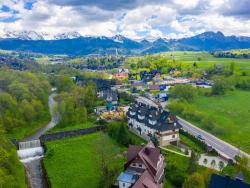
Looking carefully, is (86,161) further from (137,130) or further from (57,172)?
(137,130)

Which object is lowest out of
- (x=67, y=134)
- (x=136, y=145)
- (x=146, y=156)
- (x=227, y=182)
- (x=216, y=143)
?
(x=216, y=143)

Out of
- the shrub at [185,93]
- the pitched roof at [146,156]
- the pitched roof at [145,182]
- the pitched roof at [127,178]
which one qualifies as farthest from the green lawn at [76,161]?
the shrub at [185,93]

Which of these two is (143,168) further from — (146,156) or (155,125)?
(155,125)

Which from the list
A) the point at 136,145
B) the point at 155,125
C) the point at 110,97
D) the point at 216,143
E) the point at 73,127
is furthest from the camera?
the point at 110,97

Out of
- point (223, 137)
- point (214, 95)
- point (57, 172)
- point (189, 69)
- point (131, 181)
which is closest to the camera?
point (131, 181)

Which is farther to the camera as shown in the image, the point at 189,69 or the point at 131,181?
the point at 189,69

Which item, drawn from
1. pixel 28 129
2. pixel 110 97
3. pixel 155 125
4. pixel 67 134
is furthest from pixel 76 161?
pixel 110 97

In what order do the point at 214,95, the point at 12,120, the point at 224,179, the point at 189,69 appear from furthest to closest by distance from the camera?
1. the point at 189,69
2. the point at 214,95
3. the point at 12,120
4. the point at 224,179

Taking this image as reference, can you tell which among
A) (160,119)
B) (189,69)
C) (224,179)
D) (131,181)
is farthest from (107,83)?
(224,179)
